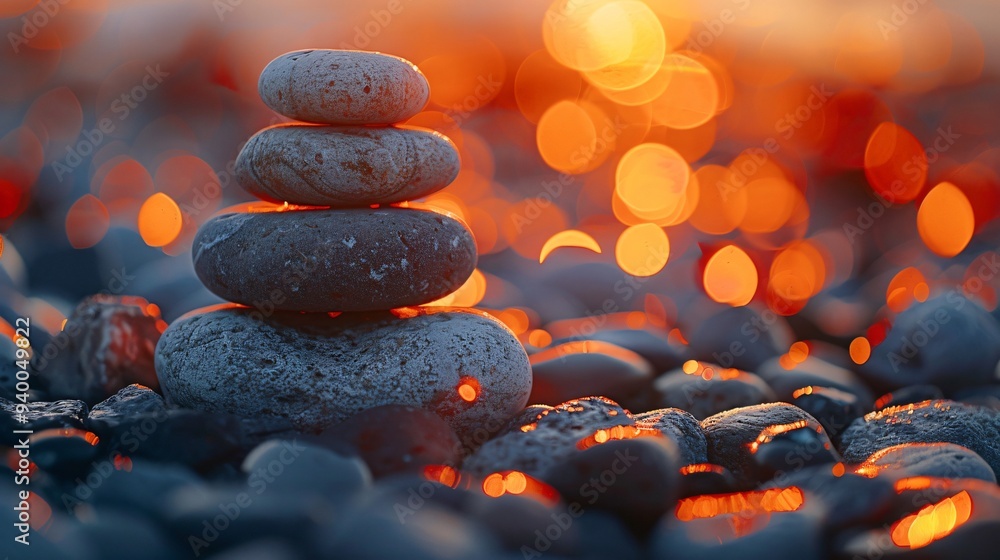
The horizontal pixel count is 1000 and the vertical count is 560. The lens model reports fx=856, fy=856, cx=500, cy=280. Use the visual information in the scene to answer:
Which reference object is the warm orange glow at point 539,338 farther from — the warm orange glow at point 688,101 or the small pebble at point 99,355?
the warm orange glow at point 688,101

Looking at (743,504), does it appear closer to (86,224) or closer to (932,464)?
(932,464)

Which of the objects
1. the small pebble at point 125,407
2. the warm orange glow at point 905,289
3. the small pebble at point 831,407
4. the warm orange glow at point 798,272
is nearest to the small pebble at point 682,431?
the small pebble at point 831,407

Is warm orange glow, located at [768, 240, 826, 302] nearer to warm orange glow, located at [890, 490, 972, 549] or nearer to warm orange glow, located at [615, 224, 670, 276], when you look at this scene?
warm orange glow, located at [615, 224, 670, 276]

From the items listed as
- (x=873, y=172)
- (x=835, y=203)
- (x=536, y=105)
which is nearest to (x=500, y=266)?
(x=835, y=203)

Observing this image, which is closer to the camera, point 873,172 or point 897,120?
point 873,172

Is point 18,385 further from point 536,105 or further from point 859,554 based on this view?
point 536,105

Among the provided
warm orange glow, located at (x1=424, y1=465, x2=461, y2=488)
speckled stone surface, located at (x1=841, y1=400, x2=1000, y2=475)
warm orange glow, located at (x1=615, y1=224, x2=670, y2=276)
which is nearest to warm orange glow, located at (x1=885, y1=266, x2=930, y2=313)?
warm orange glow, located at (x1=615, y1=224, x2=670, y2=276)

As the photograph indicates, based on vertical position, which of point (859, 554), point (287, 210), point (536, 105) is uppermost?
point (287, 210)

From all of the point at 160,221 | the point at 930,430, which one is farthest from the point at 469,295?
the point at 160,221
